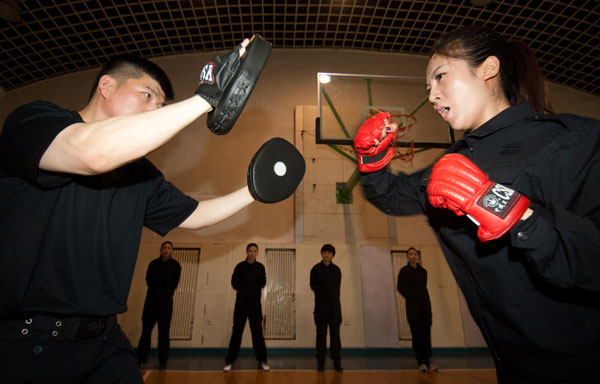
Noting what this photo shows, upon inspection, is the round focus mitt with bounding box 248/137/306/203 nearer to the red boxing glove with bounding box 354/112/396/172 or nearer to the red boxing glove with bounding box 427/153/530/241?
the red boxing glove with bounding box 354/112/396/172

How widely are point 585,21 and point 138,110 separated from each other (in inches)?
325

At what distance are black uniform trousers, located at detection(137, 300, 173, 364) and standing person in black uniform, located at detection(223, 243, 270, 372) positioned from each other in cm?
92

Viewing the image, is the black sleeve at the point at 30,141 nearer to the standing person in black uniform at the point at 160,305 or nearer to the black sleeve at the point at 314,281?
the standing person in black uniform at the point at 160,305

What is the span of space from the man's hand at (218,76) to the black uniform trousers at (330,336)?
4.37m

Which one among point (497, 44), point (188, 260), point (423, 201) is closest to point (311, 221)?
point (188, 260)

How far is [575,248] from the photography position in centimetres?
77

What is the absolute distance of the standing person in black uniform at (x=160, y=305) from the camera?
4.45m

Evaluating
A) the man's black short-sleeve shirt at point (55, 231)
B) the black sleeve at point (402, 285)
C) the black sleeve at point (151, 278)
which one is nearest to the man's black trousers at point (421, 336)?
the black sleeve at point (402, 285)

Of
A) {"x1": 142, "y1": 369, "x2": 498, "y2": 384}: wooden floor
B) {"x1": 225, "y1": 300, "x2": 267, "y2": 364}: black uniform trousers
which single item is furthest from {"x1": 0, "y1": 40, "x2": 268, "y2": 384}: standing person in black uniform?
{"x1": 225, "y1": 300, "x2": 267, "y2": 364}: black uniform trousers

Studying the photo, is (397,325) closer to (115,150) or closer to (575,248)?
(575,248)

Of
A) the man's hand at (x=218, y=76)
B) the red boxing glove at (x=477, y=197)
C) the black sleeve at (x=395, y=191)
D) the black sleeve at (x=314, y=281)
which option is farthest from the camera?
the black sleeve at (x=314, y=281)

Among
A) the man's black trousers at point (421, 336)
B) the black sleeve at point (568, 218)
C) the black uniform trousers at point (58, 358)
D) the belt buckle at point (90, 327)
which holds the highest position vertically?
the black sleeve at point (568, 218)

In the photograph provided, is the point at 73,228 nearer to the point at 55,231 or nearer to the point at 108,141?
the point at 55,231

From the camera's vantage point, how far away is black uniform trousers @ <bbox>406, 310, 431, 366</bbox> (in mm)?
4473
